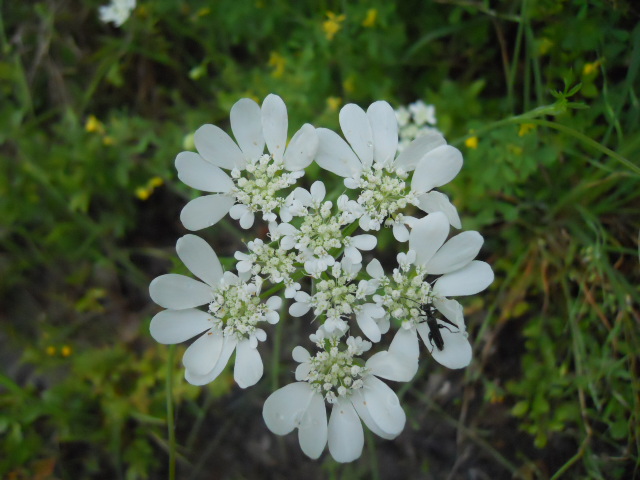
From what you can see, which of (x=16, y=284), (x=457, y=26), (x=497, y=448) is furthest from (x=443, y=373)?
(x=16, y=284)

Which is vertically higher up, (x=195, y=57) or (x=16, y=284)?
(x=195, y=57)

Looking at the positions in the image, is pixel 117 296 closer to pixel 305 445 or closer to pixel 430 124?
pixel 305 445

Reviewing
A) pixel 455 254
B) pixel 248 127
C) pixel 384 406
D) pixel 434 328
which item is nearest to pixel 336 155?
pixel 248 127

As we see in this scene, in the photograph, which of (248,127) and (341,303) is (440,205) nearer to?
(341,303)

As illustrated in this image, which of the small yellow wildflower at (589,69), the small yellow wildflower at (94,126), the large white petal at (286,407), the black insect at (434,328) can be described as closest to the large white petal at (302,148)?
the black insect at (434,328)

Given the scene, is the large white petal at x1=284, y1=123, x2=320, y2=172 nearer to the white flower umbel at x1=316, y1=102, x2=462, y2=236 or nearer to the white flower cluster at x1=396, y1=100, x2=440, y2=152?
the white flower umbel at x1=316, y1=102, x2=462, y2=236
